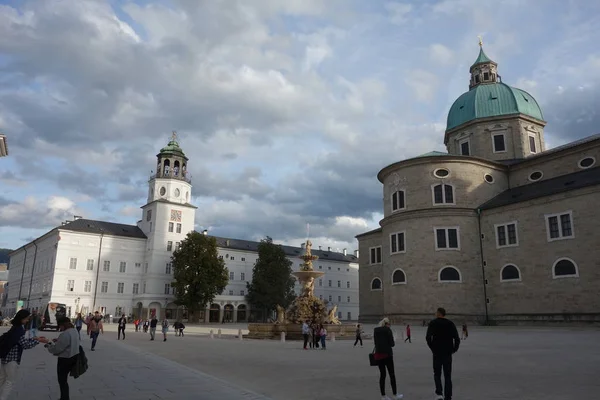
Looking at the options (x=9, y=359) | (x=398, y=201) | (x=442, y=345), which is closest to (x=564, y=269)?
(x=398, y=201)

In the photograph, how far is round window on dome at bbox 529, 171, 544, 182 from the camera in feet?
136

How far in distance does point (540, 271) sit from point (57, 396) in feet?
115

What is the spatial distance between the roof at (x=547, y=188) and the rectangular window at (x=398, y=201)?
23.1ft

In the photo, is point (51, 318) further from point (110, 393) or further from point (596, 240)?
point (596, 240)

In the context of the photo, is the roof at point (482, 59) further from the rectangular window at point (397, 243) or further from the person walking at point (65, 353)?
the person walking at point (65, 353)

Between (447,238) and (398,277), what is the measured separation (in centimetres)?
575

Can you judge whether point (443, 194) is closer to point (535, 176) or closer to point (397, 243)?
point (397, 243)

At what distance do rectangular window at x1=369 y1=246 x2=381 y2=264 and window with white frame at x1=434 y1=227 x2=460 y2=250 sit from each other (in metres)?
10.9

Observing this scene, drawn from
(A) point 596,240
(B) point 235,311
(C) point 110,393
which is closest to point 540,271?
(A) point 596,240

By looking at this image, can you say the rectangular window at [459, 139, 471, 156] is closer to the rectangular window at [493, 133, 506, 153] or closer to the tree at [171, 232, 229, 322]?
the rectangular window at [493, 133, 506, 153]

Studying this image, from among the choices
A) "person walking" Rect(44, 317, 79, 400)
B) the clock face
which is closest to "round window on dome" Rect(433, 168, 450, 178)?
"person walking" Rect(44, 317, 79, 400)

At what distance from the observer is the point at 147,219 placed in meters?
68.5

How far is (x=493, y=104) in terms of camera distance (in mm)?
48156

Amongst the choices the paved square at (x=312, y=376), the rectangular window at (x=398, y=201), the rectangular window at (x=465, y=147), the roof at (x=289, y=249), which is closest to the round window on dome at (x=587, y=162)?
the rectangular window at (x=465, y=147)
